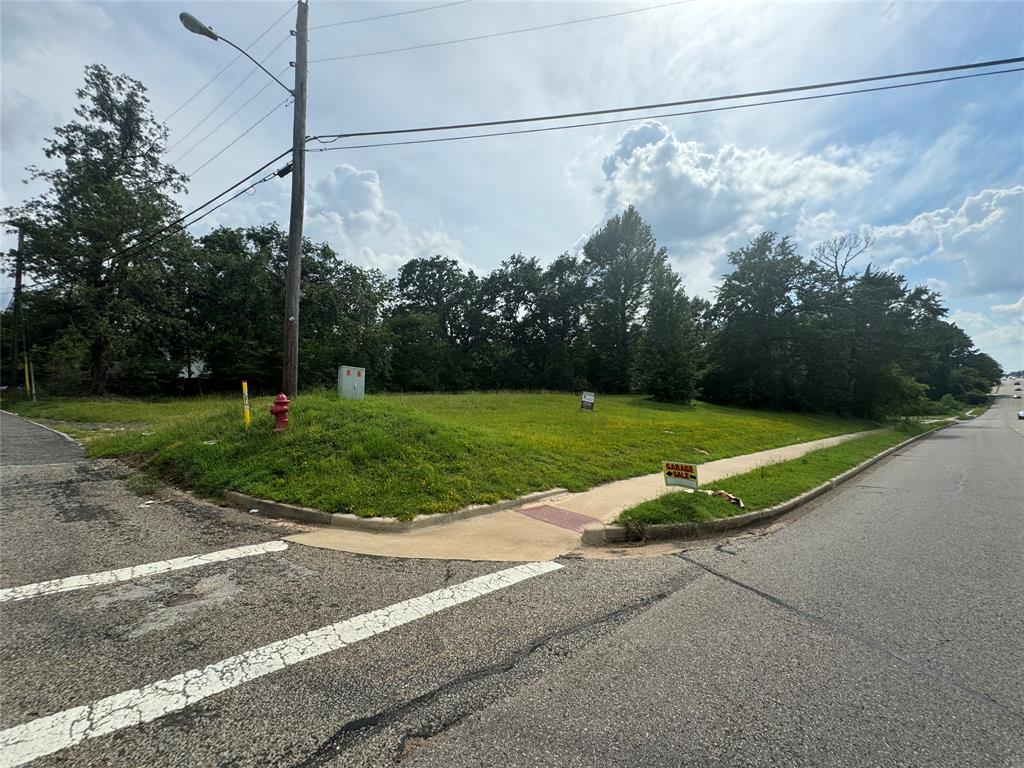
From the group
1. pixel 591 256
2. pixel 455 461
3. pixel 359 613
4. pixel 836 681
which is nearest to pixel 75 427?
pixel 455 461

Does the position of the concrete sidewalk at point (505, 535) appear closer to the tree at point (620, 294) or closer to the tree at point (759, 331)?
the tree at point (759, 331)

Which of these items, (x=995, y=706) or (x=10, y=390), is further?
(x=10, y=390)

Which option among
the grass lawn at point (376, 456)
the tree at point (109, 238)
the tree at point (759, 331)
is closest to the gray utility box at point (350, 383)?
the grass lawn at point (376, 456)

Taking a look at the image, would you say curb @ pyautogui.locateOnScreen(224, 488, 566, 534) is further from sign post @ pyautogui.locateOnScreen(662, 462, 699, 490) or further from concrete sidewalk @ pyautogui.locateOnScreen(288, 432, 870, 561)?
sign post @ pyautogui.locateOnScreen(662, 462, 699, 490)

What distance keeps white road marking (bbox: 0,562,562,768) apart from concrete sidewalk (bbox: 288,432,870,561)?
1120 millimetres

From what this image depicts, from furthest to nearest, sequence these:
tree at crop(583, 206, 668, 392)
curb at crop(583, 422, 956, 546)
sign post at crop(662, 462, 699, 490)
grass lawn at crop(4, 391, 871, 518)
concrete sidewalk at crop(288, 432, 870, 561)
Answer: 1. tree at crop(583, 206, 668, 392)
2. sign post at crop(662, 462, 699, 490)
3. grass lawn at crop(4, 391, 871, 518)
4. curb at crop(583, 422, 956, 546)
5. concrete sidewalk at crop(288, 432, 870, 561)

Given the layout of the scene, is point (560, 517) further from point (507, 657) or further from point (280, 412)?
point (280, 412)

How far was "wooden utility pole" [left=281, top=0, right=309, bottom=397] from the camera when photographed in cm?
936

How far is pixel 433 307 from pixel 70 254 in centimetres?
3479

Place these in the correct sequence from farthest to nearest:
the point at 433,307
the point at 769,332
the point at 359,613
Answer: the point at 433,307
the point at 769,332
the point at 359,613

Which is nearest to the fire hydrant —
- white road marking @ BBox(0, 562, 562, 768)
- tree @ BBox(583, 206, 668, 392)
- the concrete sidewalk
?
the concrete sidewalk

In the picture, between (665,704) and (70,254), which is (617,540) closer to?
(665,704)

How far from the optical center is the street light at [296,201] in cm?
935

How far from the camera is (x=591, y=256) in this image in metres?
51.8
